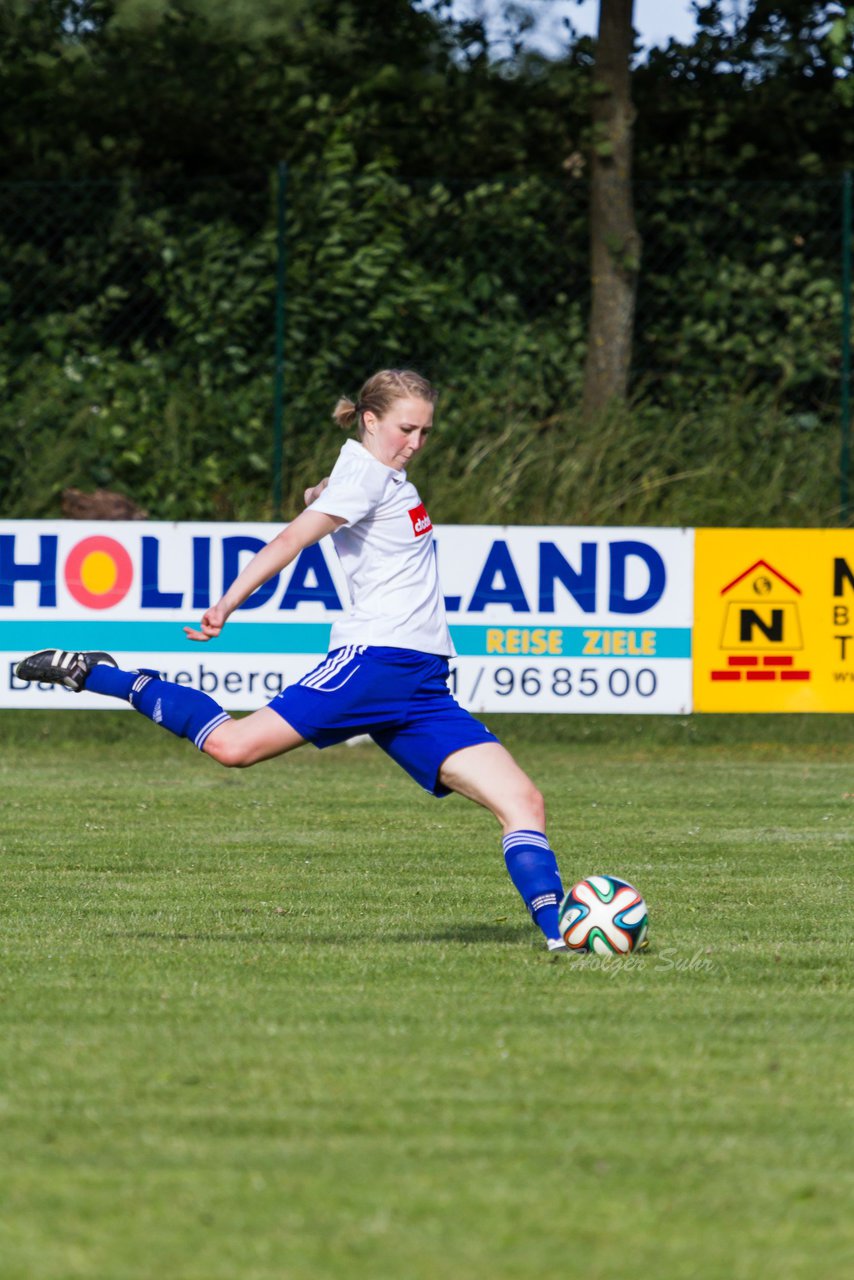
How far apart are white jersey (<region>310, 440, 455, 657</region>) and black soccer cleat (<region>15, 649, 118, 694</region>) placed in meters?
0.92

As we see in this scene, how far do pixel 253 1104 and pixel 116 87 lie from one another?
62.1ft

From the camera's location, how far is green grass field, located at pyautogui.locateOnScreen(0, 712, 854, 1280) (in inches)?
143

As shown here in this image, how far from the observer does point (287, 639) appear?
13922mm

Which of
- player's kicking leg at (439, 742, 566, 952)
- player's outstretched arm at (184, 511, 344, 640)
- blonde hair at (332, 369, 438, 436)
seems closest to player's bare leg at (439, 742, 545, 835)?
player's kicking leg at (439, 742, 566, 952)

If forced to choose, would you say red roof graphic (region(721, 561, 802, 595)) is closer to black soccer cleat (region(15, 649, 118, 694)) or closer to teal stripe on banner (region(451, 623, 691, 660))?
teal stripe on banner (region(451, 623, 691, 660))

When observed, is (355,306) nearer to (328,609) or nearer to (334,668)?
(328,609)

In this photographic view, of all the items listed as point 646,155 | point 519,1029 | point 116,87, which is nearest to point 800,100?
point 646,155

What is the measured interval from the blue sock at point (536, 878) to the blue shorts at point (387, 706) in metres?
0.32

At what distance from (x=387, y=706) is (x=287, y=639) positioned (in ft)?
24.4

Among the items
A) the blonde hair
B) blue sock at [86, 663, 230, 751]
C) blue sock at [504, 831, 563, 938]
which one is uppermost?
the blonde hair

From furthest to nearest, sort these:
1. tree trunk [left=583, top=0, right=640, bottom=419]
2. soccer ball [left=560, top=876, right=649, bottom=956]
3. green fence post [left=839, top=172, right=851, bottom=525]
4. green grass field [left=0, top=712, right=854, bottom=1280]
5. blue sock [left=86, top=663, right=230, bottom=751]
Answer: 1. tree trunk [left=583, top=0, right=640, bottom=419]
2. green fence post [left=839, top=172, right=851, bottom=525]
3. blue sock [left=86, top=663, right=230, bottom=751]
4. soccer ball [left=560, top=876, right=649, bottom=956]
5. green grass field [left=0, top=712, right=854, bottom=1280]

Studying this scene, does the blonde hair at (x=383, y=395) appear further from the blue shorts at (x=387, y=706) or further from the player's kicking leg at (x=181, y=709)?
the player's kicking leg at (x=181, y=709)

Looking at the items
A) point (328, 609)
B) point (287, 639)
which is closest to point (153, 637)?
point (287, 639)


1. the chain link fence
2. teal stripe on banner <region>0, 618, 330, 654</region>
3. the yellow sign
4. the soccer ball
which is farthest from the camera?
the chain link fence
